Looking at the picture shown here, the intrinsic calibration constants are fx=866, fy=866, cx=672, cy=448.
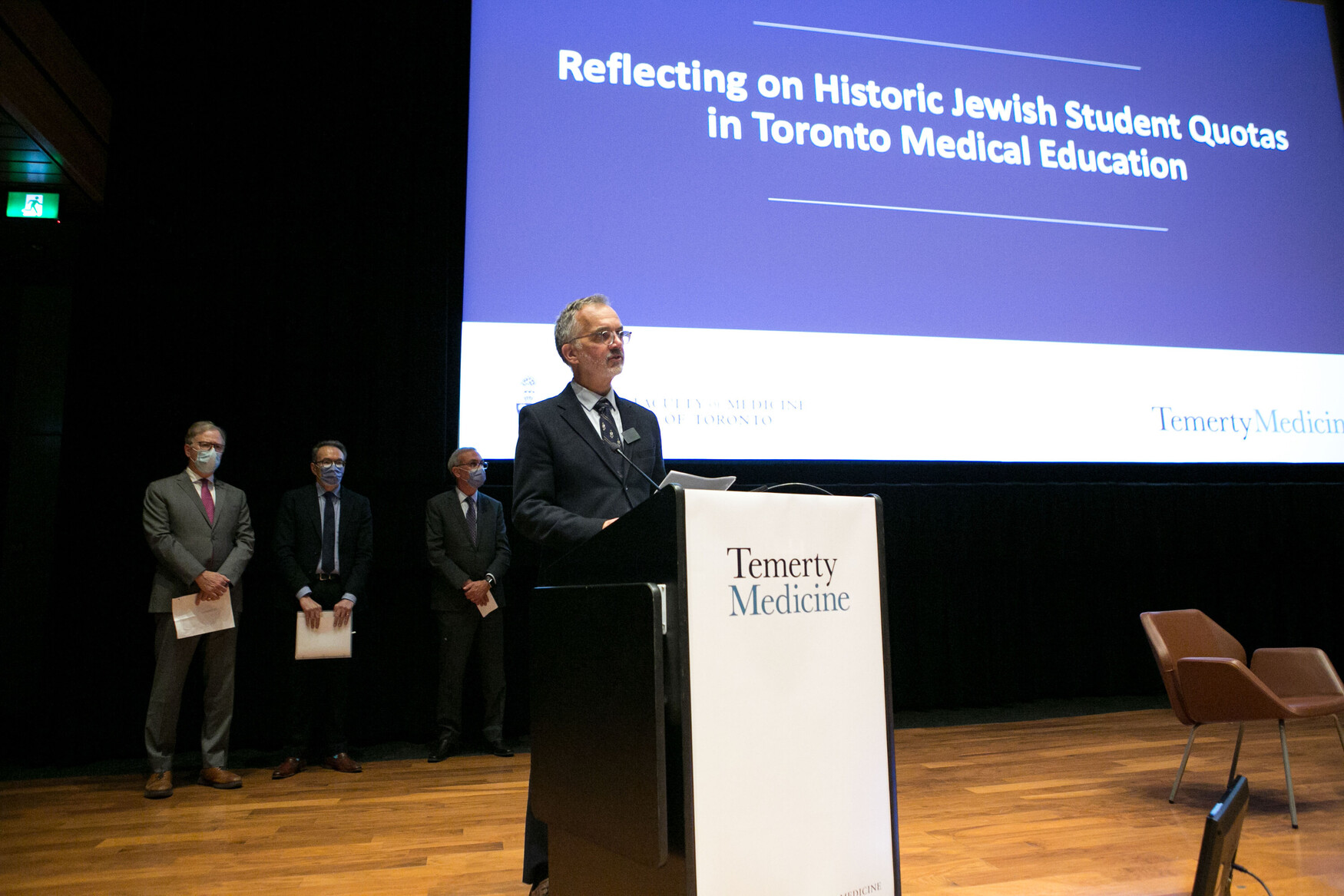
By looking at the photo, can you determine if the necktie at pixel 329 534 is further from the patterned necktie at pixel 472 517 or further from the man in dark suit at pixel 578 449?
the man in dark suit at pixel 578 449

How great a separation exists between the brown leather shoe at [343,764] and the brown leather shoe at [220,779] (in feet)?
1.26

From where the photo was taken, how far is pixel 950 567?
5109 mm

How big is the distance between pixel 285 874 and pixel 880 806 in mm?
1976

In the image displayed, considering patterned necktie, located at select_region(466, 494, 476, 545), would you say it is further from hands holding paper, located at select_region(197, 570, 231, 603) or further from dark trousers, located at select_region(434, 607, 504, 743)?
hands holding paper, located at select_region(197, 570, 231, 603)

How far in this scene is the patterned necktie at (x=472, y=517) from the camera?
429 cm

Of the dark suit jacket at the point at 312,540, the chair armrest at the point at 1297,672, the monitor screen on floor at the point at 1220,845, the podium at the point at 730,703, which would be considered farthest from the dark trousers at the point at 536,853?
the chair armrest at the point at 1297,672

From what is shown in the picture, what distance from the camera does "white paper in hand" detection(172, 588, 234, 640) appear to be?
3619 mm

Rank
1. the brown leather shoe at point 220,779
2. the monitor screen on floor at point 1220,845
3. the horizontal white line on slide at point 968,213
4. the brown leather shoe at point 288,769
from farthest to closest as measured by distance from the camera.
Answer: the horizontal white line on slide at point 968,213, the brown leather shoe at point 288,769, the brown leather shoe at point 220,779, the monitor screen on floor at point 1220,845

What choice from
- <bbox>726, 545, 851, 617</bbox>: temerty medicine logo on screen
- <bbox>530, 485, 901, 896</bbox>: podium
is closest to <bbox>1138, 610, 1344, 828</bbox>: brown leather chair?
<bbox>530, 485, 901, 896</bbox>: podium

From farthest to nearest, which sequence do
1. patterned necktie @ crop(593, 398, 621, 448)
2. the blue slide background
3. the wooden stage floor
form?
the blue slide background < the wooden stage floor < patterned necktie @ crop(593, 398, 621, 448)

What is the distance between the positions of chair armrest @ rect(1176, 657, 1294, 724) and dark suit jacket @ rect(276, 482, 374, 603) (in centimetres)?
347

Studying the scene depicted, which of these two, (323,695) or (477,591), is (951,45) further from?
(323,695)

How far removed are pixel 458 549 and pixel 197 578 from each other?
44.5 inches

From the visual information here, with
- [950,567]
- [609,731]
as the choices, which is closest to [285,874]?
[609,731]
